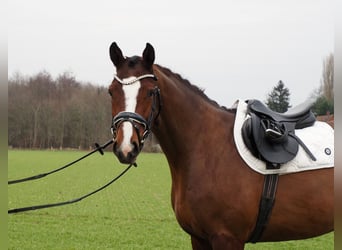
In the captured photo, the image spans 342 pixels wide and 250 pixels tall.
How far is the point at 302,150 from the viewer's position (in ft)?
11.6

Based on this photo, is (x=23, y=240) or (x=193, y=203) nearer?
(x=193, y=203)

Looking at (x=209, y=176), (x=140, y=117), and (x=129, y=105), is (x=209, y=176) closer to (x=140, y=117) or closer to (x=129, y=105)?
(x=140, y=117)

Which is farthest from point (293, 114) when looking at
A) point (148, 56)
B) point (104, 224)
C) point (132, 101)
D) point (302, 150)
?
point (104, 224)

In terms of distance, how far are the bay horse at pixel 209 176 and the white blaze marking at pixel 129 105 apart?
0.04 metres

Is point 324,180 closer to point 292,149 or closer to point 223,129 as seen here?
point 292,149

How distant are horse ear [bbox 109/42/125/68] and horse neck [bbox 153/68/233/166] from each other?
1.11ft

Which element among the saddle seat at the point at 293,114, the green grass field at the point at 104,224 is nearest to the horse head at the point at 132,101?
the saddle seat at the point at 293,114

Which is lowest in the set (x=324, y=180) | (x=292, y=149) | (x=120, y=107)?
(x=324, y=180)

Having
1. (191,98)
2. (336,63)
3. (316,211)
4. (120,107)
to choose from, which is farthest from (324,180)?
(336,63)

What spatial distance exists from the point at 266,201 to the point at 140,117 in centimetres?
132

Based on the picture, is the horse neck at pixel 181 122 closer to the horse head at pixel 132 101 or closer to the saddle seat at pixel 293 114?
the horse head at pixel 132 101

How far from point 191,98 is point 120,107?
2.71ft

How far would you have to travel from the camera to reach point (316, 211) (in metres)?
3.39

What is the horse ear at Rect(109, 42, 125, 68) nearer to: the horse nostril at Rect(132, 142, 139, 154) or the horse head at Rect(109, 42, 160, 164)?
the horse head at Rect(109, 42, 160, 164)
